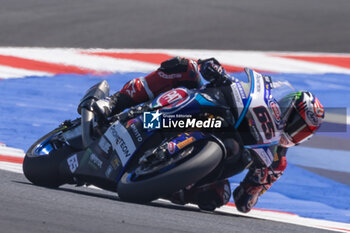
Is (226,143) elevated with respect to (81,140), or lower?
elevated

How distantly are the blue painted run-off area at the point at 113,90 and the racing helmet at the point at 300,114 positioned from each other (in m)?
0.46

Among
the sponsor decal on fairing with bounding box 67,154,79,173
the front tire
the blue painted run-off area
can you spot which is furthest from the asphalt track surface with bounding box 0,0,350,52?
the sponsor decal on fairing with bounding box 67,154,79,173

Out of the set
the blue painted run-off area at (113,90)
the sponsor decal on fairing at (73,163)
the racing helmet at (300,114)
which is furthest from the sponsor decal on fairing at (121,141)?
the racing helmet at (300,114)

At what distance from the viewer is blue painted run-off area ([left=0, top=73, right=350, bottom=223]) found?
641 cm

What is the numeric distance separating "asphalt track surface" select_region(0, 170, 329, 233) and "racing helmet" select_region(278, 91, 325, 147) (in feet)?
2.27

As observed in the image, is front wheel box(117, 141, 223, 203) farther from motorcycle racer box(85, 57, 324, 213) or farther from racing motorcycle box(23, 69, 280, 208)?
motorcycle racer box(85, 57, 324, 213)

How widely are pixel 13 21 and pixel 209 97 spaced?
721 cm

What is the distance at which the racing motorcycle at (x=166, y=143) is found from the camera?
4480mm

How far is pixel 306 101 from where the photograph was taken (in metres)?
5.03

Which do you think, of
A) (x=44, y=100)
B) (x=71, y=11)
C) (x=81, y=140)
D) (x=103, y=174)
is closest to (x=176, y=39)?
(x=71, y=11)

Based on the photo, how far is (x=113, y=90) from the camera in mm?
8828

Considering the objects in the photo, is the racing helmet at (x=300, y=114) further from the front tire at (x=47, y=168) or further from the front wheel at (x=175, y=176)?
the front tire at (x=47, y=168)

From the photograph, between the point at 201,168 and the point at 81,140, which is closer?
the point at 201,168

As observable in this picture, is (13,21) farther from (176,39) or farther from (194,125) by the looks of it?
(194,125)
